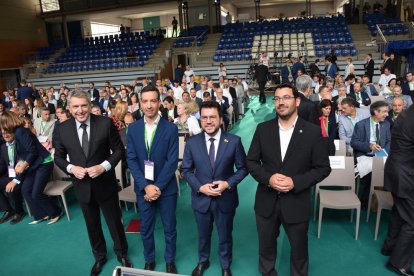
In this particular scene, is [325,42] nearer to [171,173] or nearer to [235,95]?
[235,95]

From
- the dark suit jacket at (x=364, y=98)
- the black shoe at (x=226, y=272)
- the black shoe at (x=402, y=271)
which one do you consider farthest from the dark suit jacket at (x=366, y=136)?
the dark suit jacket at (x=364, y=98)

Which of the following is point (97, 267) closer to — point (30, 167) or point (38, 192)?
point (38, 192)

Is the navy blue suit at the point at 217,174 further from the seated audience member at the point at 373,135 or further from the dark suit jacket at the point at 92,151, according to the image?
the seated audience member at the point at 373,135

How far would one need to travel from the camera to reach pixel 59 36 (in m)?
21.3

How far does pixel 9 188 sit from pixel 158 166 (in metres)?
2.38

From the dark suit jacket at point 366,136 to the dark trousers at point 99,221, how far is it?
109 inches

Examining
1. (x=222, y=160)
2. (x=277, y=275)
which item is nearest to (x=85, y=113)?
(x=222, y=160)

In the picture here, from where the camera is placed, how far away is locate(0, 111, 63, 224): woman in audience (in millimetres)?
3582

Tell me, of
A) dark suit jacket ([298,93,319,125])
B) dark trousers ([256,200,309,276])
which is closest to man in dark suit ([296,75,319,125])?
dark suit jacket ([298,93,319,125])

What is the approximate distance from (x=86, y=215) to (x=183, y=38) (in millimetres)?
15875

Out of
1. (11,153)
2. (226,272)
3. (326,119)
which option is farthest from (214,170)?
(11,153)

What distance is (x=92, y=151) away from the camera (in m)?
2.56

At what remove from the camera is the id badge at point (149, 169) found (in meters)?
2.55

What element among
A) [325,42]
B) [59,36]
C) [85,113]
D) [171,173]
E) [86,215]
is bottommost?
[86,215]
